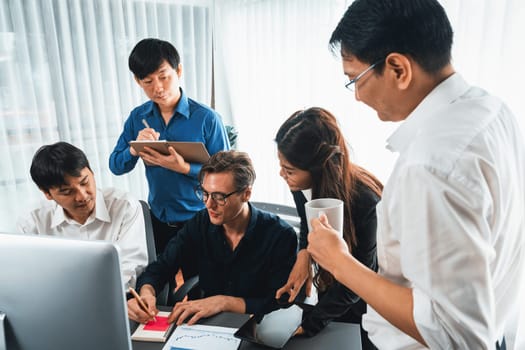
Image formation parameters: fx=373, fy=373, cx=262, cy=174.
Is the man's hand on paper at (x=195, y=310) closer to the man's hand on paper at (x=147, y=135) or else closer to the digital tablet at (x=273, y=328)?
the digital tablet at (x=273, y=328)

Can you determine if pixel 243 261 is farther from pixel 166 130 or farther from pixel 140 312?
pixel 166 130

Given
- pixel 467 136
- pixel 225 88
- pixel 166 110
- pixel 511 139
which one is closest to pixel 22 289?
pixel 467 136

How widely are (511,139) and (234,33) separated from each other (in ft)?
10.5

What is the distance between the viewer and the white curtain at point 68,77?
2566 mm

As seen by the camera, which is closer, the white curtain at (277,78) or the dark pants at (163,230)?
the dark pants at (163,230)

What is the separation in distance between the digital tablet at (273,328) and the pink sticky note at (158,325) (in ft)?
0.82

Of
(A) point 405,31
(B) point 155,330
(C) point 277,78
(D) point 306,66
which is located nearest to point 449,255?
(A) point 405,31

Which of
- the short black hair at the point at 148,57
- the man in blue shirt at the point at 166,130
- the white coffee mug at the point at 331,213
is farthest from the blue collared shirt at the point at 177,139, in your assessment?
the white coffee mug at the point at 331,213

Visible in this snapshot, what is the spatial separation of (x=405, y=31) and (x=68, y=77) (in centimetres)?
274

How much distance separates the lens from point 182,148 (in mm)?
1779

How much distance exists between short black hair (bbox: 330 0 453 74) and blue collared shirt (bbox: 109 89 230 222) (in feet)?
4.69

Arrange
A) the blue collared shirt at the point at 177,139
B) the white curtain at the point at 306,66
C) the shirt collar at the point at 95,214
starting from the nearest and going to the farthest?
the shirt collar at the point at 95,214 → the white curtain at the point at 306,66 → the blue collared shirt at the point at 177,139

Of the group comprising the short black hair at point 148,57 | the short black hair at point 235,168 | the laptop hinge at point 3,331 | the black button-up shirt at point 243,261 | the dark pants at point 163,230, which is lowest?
the dark pants at point 163,230

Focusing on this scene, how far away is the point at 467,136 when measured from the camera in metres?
0.57
